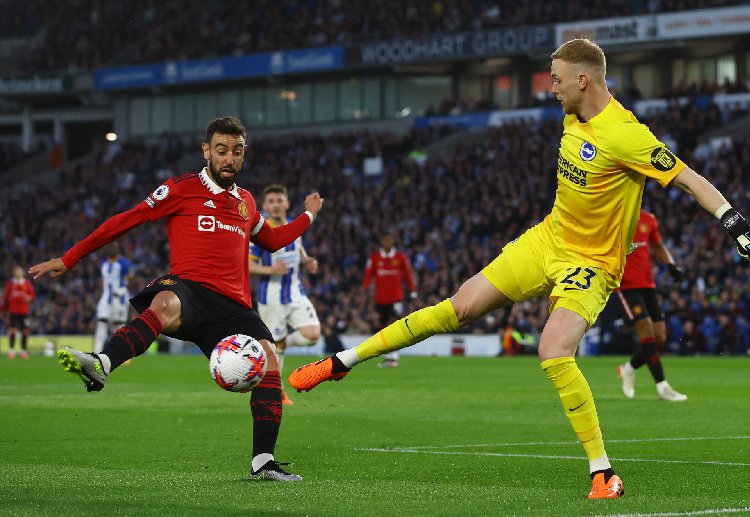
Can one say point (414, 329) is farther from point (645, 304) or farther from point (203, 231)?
point (645, 304)

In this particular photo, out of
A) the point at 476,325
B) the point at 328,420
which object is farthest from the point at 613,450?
the point at 476,325

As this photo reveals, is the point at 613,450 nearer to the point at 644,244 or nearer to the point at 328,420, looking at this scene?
the point at 328,420

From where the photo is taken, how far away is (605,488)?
24.0ft

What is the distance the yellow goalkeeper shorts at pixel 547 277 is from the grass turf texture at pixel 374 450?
110 centimetres

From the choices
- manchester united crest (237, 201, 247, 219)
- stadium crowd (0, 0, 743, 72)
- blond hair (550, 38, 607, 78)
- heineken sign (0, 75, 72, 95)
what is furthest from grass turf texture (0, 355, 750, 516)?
heineken sign (0, 75, 72, 95)

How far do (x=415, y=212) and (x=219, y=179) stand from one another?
3367cm

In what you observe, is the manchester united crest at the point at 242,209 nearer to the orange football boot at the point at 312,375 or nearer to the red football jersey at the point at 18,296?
the orange football boot at the point at 312,375

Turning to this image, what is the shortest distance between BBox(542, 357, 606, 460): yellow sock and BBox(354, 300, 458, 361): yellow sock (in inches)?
26.4

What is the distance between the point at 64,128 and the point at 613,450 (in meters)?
61.3

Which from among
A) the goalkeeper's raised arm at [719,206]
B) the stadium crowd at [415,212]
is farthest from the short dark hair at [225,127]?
the stadium crowd at [415,212]

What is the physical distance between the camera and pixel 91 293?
147 feet

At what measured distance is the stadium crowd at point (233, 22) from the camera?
49969mm

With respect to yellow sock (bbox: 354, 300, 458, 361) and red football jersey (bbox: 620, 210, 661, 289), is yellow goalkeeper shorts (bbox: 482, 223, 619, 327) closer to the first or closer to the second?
yellow sock (bbox: 354, 300, 458, 361)

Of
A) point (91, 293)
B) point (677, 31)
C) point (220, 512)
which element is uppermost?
point (677, 31)
